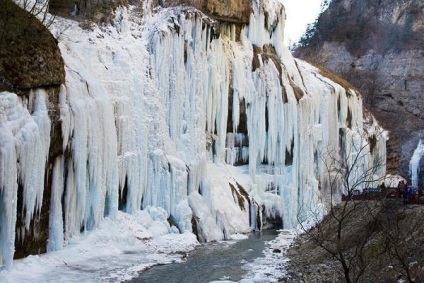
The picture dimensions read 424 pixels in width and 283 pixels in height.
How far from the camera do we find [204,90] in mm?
28078

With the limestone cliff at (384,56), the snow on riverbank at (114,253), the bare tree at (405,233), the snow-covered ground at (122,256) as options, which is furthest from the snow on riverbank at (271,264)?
the limestone cliff at (384,56)

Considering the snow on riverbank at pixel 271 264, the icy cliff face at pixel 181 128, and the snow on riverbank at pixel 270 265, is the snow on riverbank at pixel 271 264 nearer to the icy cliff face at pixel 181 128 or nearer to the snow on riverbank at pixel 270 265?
the snow on riverbank at pixel 270 265

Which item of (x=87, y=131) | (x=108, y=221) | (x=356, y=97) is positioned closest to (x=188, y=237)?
(x=108, y=221)

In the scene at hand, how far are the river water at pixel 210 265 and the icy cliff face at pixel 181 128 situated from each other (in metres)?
2.17

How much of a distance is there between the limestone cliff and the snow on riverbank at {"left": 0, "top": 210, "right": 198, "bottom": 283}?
32.0m

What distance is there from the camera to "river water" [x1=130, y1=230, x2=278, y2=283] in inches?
604

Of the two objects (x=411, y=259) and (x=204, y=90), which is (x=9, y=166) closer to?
(x=411, y=259)

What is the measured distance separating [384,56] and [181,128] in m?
46.4

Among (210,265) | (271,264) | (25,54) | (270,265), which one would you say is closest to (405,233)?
(270,265)

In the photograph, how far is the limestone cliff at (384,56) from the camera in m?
56.5

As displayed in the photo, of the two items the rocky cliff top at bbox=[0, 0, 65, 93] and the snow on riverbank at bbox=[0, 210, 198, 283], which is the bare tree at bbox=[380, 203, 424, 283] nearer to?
the snow on riverbank at bbox=[0, 210, 198, 283]

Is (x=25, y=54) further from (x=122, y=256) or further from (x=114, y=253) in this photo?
(x=122, y=256)

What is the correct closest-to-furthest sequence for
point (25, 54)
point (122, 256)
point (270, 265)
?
point (25, 54) < point (122, 256) < point (270, 265)

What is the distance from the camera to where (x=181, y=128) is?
25828 mm
